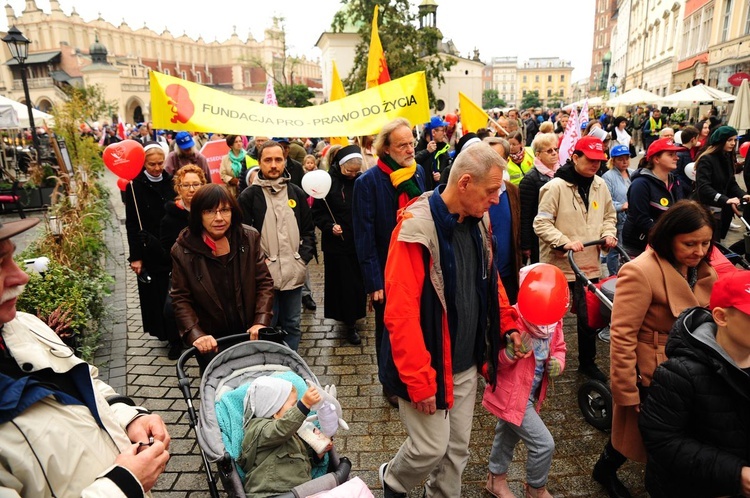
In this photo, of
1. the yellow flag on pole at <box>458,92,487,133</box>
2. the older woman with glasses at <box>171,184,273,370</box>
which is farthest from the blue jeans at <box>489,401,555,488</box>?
the yellow flag on pole at <box>458,92,487,133</box>

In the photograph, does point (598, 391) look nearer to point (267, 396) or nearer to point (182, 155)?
point (267, 396)

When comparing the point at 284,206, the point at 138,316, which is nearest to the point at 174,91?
the point at 284,206

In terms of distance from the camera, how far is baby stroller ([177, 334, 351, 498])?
2.32 meters

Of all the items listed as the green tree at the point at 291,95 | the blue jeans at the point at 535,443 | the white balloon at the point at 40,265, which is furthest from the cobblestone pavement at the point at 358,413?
the green tree at the point at 291,95

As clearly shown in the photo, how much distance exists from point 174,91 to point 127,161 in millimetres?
1001

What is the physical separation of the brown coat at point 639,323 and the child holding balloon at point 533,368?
0.33 metres

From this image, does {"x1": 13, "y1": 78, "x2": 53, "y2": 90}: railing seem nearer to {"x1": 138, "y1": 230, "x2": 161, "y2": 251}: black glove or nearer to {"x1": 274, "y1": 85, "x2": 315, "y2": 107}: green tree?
{"x1": 274, "y1": 85, "x2": 315, "y2": 107}: green tree

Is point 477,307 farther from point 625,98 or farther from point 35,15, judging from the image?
point 35,15

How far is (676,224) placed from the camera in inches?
104

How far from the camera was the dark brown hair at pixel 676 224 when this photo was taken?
2.60 meters

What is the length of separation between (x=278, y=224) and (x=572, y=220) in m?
2.68

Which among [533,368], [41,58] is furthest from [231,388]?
[41,58]

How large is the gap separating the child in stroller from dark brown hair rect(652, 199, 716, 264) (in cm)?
205

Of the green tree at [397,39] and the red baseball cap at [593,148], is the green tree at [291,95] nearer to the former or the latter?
the green tree at [397,39]
